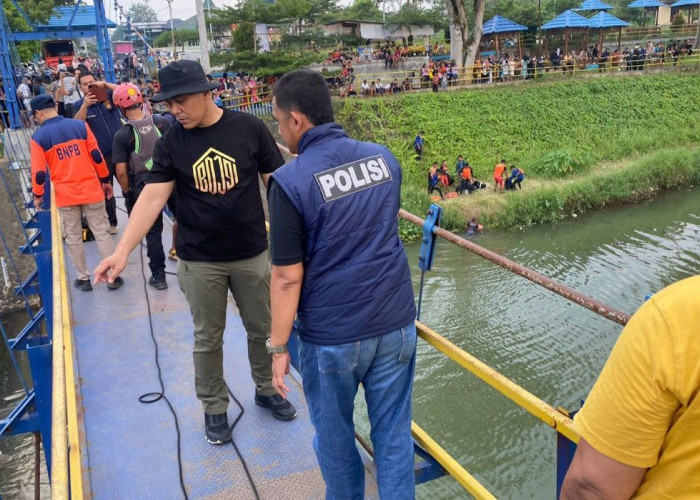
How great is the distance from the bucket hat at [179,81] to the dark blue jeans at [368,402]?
1.30m

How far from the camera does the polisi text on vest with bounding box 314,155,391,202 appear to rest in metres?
2.05

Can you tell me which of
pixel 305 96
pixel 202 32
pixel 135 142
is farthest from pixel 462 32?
pixel 305 96

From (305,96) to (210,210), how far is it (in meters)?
1.01

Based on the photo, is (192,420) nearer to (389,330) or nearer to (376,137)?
(389,330)

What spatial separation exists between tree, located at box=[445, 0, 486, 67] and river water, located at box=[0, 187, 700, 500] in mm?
9587

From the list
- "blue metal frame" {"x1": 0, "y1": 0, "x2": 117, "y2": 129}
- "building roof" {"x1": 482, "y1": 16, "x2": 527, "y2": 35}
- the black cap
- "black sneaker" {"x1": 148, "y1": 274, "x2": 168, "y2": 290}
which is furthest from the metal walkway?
"building roof" {"x1": 482, "y1": 16, "x2": 527, "y2": 35}

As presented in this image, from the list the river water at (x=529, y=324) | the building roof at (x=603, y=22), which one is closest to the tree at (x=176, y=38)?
the building roof at (x=603, y=22)

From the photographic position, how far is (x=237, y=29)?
2486cm

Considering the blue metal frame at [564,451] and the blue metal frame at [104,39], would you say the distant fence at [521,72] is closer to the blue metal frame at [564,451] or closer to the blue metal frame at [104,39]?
the blue metal frame at [104,39]

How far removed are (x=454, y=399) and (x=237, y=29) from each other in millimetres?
20257

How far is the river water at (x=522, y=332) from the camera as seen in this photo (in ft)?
27.2

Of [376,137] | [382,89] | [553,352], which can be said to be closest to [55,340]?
[553,352]

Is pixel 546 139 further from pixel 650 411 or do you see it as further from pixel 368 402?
pixel 650 411

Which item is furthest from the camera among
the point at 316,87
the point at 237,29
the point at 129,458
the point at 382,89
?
the point at 237,29
